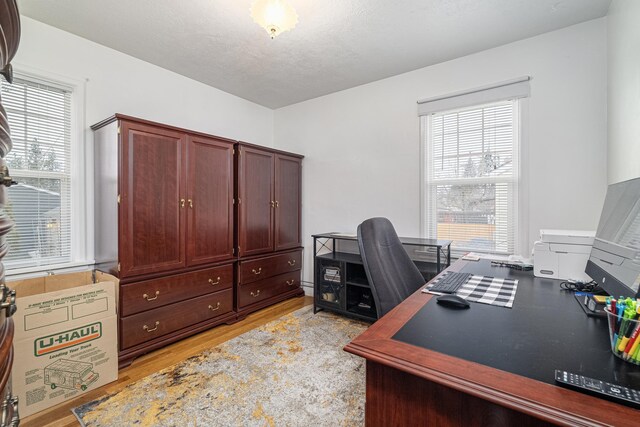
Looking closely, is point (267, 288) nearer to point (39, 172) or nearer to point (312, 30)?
point (39, 172)

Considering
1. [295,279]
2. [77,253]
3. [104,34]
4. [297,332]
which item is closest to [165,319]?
[77,253]

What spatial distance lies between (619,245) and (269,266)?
2.90 metres

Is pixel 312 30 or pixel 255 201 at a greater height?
pixel 312 30

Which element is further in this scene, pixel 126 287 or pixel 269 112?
pixel 269 112

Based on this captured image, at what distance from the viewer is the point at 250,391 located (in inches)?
72.2

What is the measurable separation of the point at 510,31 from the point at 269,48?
2.04m

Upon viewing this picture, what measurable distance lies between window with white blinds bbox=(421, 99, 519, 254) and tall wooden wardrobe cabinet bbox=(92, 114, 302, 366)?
6.25ft

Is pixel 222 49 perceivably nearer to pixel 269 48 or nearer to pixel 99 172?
pixel 269 48

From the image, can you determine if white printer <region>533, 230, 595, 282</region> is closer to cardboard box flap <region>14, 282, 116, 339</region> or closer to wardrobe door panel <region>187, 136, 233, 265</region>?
wardrobe door panel <region>187, 136, 233, 265</region>

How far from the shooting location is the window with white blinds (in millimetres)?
2596

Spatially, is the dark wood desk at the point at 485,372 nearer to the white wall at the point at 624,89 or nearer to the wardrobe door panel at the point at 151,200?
the white wall at the point at 624,89

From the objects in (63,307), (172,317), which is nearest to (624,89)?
(172,317)

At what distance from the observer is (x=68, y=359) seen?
1804mm

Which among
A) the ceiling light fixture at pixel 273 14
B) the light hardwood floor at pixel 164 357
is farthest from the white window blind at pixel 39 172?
the ceiling light fixture at pixel 273 14
